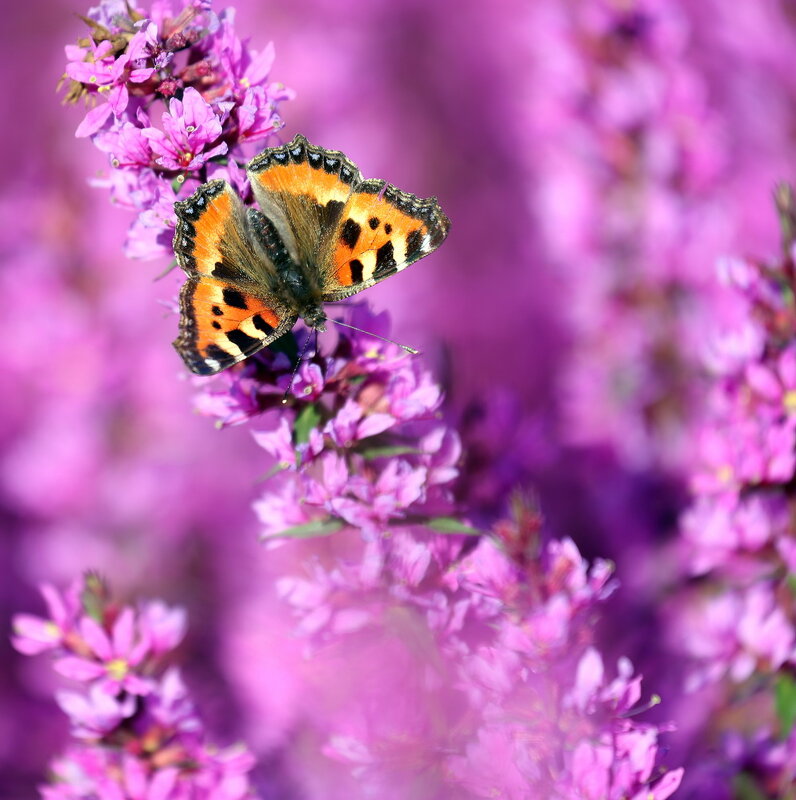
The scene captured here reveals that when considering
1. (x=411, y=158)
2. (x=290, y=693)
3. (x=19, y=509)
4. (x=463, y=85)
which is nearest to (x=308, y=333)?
(x=290, y=693)

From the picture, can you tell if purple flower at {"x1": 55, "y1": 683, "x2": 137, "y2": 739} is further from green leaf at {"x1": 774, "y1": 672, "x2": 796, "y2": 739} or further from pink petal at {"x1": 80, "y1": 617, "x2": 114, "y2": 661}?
green leaf at {"x1": 774, "y1": 672, "x2": 796, "y2": 739}

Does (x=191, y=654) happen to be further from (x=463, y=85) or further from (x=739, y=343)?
(x=463, y=85)

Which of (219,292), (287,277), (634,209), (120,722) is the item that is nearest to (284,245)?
(287,277)

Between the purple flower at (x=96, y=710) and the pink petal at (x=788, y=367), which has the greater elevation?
the pink petal at (x=788, y=367)

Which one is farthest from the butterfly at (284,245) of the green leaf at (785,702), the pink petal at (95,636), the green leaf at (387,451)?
the green leaf at (785,702)

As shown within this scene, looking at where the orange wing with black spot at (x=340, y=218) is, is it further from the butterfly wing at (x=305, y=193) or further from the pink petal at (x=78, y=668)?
the pink petal at (x=78, y=668)
